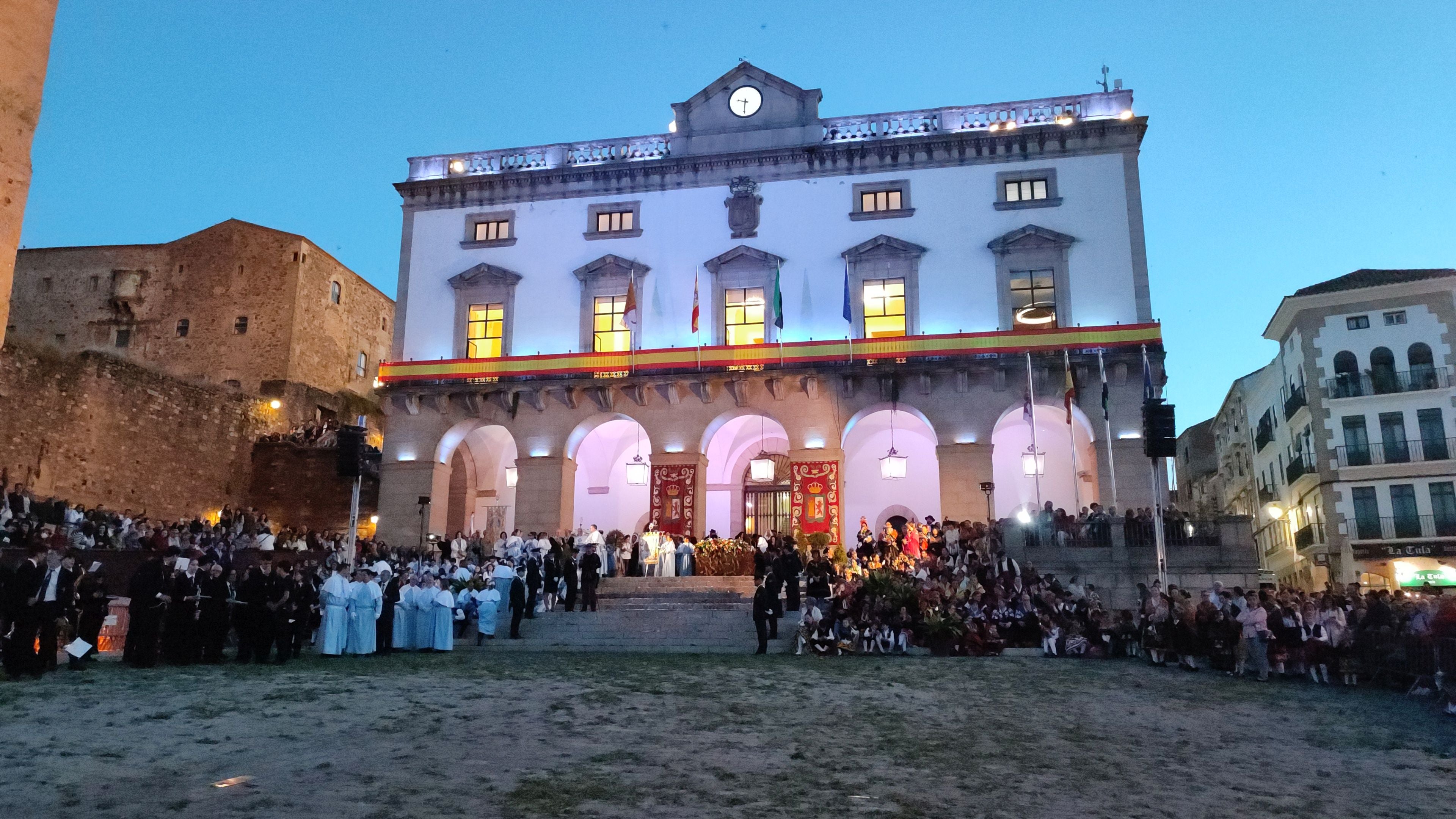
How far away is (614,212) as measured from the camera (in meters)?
29.7

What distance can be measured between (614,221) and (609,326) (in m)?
3.37

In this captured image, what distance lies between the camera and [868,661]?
14438 millimetres

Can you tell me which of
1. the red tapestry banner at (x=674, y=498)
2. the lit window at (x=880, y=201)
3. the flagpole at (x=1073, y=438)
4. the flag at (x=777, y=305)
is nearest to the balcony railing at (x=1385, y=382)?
the flagpole at (x=1073, y=438)

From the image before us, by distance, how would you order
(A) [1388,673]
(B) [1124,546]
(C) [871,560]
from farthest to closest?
(C) [871,560] → (B) [1124,546] → (A) [1388,673]

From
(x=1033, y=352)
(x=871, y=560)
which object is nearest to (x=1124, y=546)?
(x=871, y=560)

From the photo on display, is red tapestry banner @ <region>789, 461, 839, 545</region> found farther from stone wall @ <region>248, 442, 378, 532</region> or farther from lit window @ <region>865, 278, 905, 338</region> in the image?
stone wall @ <region>248, 442, 378, 532</region>

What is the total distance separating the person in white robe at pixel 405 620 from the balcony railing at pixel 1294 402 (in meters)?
30.7

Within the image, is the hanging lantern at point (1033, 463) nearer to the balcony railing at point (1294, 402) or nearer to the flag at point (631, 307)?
the flag at point (631, 307)

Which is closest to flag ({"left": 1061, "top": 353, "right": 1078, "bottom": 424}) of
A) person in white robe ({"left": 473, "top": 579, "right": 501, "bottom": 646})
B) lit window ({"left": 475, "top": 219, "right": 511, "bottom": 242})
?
person in white robe ({"left": 473, "top": 579, "right": 501, "bottom": 646})

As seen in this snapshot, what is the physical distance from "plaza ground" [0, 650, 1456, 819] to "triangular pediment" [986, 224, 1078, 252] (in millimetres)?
16813

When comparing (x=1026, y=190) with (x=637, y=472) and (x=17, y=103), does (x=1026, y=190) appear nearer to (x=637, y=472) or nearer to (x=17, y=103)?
(x=637, y=472)

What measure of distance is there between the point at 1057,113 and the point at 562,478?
17546 millimetres

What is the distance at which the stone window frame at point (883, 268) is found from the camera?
27.5 meters

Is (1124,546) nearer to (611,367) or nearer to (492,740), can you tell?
(611,367)
